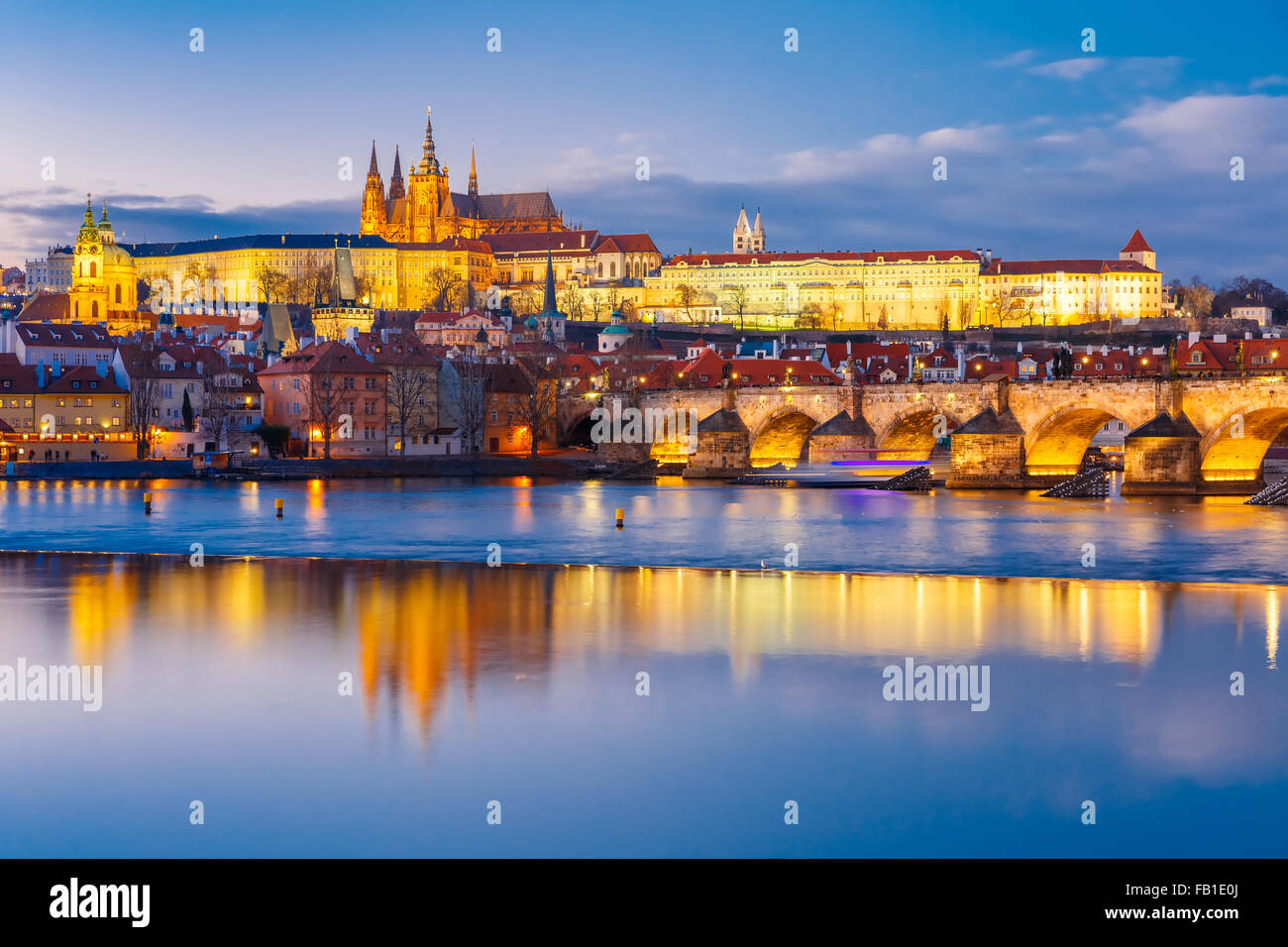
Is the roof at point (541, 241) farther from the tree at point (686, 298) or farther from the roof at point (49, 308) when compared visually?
the roof at point (49, 308)

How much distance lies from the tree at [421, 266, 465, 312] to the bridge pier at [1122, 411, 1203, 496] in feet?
345

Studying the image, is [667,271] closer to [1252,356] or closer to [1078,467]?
[1252,356]

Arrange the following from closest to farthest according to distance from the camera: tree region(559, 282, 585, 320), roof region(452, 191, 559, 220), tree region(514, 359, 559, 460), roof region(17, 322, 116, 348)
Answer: tree region(514, 359, 559, 460), roof region(17, 322, 116, 348), tree region(559, 282, 585, 320), roof region(452, 191, 559, 220)

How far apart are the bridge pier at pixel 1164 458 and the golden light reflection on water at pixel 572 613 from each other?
67.4 ft

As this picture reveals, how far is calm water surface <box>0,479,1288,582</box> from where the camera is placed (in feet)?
76.6

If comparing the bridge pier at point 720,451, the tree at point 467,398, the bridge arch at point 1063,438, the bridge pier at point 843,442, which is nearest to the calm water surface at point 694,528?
the bridge arch at point 1063,438

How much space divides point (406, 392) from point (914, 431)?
1929 centimetres

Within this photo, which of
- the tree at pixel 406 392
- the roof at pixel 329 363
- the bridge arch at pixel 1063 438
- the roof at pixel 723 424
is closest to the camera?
the bridge arch at pixel 1063 438

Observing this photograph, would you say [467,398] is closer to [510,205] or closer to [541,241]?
[541,241]

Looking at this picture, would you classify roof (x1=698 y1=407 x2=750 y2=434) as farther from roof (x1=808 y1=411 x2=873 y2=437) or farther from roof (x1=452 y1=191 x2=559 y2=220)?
roof (x1=452 y1=191 x2=559 y2=220)

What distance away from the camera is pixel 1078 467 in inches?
1837

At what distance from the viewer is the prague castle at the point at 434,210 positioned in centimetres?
15962

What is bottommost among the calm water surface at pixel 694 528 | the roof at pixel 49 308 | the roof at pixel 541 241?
the calm water surface at pixel 694 528

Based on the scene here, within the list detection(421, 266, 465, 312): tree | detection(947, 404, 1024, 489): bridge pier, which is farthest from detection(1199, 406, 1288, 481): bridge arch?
detection(421, 266, 465, 312): tree
